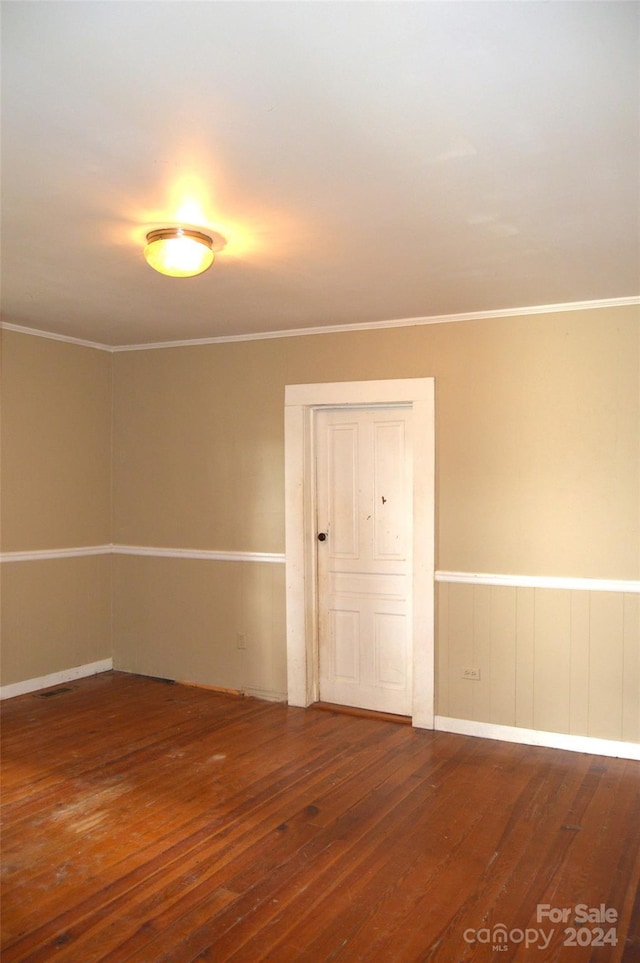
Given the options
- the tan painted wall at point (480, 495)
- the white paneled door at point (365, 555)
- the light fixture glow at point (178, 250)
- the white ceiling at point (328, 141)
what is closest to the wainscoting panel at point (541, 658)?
the tan painted wall at point (480, 495)

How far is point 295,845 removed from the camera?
3076 millimetres

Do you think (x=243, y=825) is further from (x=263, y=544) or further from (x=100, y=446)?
(x=100, y=446)

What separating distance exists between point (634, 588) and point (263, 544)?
95.6 inches

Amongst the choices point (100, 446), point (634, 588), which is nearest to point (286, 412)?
point (100, 446)

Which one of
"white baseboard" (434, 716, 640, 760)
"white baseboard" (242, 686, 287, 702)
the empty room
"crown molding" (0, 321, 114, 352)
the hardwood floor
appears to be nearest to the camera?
the empty room

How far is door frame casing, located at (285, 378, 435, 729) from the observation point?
4547 millimetres

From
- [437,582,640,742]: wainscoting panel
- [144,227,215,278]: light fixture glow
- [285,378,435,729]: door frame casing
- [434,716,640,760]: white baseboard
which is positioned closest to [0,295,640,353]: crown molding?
[285,378,435,729]: door frame casing

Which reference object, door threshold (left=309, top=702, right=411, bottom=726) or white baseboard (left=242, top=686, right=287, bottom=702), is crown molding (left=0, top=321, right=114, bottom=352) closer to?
white baseboard (left=242, top=686, right=287, bottom=702)

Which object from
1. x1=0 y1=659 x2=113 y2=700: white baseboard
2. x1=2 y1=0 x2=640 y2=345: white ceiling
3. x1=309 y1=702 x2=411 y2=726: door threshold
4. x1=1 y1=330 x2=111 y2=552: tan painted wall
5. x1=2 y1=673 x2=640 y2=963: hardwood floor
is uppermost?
x1=2 y1=0 x2=640 y2=345: white ceiling

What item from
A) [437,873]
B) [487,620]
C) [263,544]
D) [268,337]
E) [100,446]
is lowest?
[437,873]

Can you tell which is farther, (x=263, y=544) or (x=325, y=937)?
(x=263, y=544)

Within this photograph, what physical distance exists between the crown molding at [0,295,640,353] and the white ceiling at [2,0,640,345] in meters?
0.37

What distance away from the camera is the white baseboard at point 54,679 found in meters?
5.03

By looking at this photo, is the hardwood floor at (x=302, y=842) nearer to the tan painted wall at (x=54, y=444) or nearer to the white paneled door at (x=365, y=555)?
the white paneled door at (x=365, y=555)
